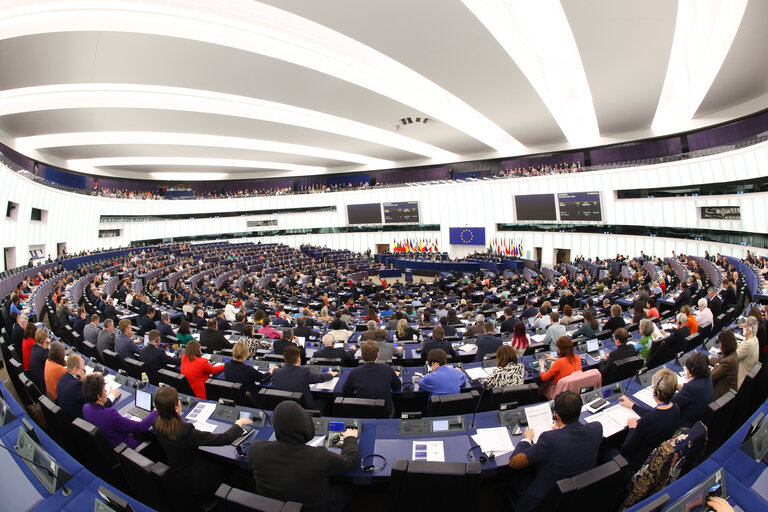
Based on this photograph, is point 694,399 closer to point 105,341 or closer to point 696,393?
point 696,393

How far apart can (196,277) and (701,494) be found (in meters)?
19.3

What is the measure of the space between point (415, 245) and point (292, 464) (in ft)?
102

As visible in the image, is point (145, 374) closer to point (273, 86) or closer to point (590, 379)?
point (590, 379)

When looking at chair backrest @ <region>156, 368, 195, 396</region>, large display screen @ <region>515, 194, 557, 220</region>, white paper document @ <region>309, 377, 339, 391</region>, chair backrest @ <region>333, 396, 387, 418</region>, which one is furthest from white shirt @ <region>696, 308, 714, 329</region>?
large display screen @ <region>515, 194, 557, 220</region>

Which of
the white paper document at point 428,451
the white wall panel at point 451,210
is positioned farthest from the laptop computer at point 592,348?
the white wall panel at point 451,210

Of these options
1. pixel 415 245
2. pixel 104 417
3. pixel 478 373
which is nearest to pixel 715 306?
pixel 478 373

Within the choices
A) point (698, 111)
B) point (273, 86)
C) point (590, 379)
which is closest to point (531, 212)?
point (698, 111)

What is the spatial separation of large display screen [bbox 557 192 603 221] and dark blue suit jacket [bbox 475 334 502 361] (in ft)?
71.7

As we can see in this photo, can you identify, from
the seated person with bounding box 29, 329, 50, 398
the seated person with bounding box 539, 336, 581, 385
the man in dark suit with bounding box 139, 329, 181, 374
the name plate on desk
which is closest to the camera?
the name plate on desk

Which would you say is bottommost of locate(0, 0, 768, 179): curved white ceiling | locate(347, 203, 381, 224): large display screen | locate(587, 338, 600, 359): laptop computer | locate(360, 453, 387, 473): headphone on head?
locate(587, 338, 600, 359): laptop computer

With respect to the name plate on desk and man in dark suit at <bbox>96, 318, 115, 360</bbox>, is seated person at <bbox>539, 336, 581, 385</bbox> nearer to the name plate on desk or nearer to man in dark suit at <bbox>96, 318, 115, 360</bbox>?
the name plate on desk

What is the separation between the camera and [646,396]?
11.9 feet

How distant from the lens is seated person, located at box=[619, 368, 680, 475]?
2.74 meters

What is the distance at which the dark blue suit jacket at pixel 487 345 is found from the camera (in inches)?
213
